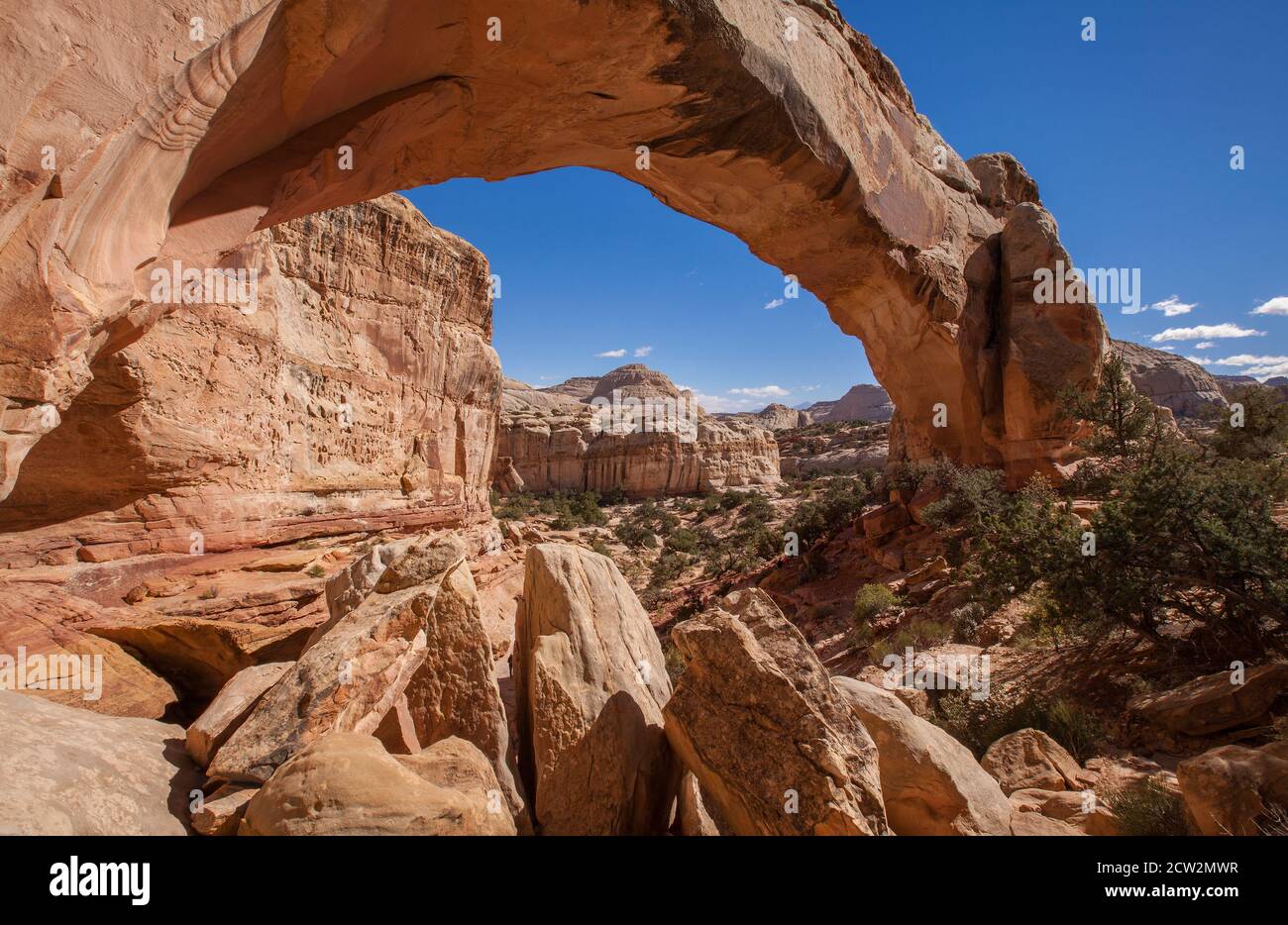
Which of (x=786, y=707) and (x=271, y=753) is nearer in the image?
(x=271, y=753)

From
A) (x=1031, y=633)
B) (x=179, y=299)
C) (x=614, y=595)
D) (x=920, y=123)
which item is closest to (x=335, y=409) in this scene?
(x=179, y=299)

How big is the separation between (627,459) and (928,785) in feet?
124

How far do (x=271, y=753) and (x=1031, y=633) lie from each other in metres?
8.42

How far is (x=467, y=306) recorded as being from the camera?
13.5m

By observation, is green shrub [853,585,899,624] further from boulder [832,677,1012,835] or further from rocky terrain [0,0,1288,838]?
boulder [832,677,1012,835]

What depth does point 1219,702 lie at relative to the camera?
421 centimetres

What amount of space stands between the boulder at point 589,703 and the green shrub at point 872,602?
7134 millimetres

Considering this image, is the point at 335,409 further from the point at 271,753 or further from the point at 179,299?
the point at 271,753

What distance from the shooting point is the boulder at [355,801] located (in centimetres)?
205

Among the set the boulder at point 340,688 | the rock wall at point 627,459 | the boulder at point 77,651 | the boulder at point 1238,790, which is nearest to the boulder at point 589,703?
the boulder at point 340,688

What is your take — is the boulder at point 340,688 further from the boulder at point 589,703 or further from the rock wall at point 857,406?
the rock wall at point 857,406

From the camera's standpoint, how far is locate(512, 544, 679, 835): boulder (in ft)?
10.1

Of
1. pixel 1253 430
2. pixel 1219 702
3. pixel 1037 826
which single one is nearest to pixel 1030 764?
pixel 1037 826

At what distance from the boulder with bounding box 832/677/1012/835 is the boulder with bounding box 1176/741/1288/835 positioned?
99 centimetres
